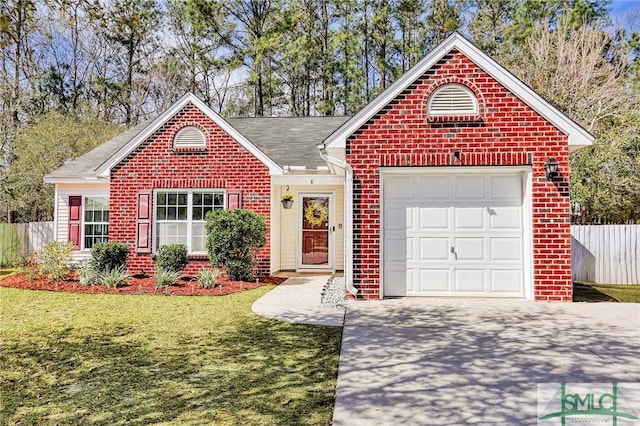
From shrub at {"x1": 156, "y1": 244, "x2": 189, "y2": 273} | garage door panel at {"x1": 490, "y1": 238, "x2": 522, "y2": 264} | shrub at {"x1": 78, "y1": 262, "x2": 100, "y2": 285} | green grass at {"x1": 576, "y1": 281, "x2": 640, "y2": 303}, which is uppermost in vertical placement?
garage door panel at {"x1": 490, "y1": 238, "x2": 522, "y2": 264}

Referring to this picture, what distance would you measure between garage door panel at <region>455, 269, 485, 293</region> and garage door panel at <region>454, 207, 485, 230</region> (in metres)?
0.87

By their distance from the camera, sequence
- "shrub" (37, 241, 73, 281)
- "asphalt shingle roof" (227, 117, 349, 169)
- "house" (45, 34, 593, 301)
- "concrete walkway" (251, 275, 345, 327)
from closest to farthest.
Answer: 1. "concrete walkway" (251, 275, 345, 327)
2. "house" (45, 34, 593, 301)
3. "shrub" (37, 241, 73, 281)
4. "asphalt shingle roof" (227, 117, 349, 169)

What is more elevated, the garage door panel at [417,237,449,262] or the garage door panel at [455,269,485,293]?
the garage door panel at [417,237,449,262]

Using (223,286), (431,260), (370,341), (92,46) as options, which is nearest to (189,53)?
(92,46)

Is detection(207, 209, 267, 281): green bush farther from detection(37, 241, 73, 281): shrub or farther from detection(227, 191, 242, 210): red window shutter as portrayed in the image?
detection(37, 241, 73, 281): shrub

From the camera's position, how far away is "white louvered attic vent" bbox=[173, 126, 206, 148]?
472 inches

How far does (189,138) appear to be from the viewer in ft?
39.4

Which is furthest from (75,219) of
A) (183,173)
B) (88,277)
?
(183,173)

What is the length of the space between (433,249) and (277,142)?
24.4 feet

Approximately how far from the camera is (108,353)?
5312mm

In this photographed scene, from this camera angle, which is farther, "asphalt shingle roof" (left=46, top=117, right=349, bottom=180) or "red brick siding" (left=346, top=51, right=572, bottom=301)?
"asphalt shingle roof" (left=46, top=117, right=349, bottom=180)

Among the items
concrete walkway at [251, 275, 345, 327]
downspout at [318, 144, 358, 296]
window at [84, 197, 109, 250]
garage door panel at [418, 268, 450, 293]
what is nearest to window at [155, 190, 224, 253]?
window at [84, 197, 109, 250]

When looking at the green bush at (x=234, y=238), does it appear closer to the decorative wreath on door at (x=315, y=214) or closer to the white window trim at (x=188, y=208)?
the white window trim at (x=188, y=208)

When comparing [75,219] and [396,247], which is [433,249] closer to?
[396,247]
